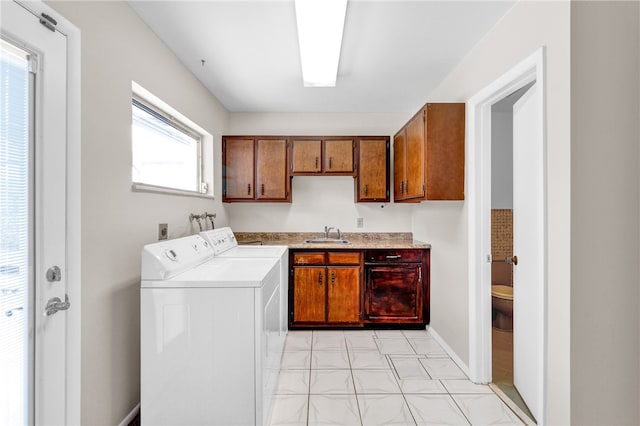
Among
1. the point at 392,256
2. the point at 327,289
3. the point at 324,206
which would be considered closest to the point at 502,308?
the point at 392,256

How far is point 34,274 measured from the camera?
1.23 m

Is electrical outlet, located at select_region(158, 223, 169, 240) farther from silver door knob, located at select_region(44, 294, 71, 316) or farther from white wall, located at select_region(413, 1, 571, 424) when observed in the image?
white wall, located at select_region(413, 1, 571, 424)

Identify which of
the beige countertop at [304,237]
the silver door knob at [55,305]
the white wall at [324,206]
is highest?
the white wall at [324,206]

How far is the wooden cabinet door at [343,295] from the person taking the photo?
3.21m

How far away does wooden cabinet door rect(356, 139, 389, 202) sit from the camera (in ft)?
11.6

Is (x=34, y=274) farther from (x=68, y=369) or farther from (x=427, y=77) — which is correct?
(x=427, y=77)

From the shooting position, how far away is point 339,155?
11.6 ft

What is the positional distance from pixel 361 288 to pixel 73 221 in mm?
2503

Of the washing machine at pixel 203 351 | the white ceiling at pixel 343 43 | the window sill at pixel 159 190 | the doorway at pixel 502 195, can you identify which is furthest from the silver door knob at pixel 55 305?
the doorway at pixel 502 195

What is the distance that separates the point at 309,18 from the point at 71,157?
140 cm

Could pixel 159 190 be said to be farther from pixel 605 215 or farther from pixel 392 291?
pixel 605 215

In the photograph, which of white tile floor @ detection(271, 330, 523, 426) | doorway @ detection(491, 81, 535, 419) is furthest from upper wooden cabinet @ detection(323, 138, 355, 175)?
white tile floor @ detection(271, 330, 523, 426)

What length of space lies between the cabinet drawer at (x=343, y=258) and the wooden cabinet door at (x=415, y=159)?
0.81 metres

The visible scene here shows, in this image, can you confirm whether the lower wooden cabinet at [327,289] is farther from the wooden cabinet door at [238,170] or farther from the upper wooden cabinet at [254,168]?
the wooden cabinet door at [238,170]
